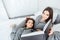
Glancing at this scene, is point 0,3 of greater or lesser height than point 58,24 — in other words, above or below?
above

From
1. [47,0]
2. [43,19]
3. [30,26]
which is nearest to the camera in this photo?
[30,26]

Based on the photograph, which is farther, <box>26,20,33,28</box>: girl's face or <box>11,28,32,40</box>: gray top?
<box>26,20,33,28</box>: girl's face

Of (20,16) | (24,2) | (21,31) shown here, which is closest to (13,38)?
(21,31)

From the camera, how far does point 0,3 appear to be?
6.20 ft

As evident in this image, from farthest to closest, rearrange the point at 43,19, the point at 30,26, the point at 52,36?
the point at 43,19, the point at 30,26, the point at 52,36

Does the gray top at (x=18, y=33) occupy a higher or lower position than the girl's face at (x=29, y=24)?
lower

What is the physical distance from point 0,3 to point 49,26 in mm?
892

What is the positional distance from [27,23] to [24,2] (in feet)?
1.83

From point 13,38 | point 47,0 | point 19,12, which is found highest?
point 47,0

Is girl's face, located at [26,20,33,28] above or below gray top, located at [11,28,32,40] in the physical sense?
above

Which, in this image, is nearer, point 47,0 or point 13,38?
point 13,38

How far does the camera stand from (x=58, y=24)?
4.73 ft

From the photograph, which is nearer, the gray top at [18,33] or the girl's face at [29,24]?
the gray top at [18,33]

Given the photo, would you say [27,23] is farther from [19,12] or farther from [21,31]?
[19,12]
